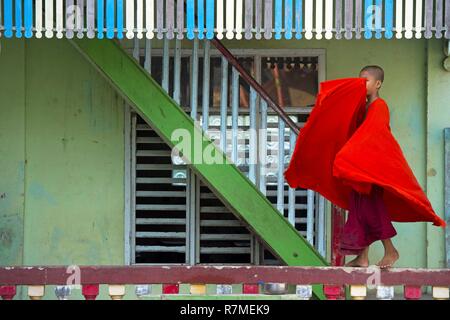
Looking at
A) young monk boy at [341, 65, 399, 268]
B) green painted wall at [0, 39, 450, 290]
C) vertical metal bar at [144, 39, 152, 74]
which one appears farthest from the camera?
green painted wall at [0, 39, 450, 290]

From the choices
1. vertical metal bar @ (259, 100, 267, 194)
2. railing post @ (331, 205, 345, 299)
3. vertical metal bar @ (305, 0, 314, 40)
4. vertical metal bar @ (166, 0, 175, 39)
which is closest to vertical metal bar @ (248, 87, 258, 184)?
vertical metal bar @ (259, 100, 267, 194)

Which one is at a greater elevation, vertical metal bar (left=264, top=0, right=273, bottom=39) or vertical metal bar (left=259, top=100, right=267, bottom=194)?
vertical metal bar (left=264, top=0, right=273, bottom=39)

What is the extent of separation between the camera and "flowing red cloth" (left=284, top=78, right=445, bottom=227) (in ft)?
23.8

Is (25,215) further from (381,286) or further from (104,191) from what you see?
(381,286)

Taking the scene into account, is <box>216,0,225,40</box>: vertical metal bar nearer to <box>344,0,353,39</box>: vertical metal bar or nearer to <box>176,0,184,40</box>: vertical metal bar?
<box>176,0,184,40</box>: vertical metal bar

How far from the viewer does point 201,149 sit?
8.71m

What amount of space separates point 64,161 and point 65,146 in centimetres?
14

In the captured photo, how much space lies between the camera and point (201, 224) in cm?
970

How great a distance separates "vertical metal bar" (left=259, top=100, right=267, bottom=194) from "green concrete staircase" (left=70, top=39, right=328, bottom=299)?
1.27 feet

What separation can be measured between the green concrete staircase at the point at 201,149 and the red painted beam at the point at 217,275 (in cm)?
187

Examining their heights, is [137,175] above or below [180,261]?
above

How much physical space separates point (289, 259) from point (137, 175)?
5.86 ft
